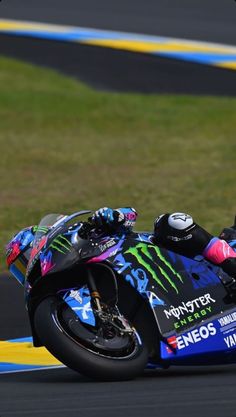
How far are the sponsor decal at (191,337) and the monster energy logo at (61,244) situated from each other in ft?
2.53

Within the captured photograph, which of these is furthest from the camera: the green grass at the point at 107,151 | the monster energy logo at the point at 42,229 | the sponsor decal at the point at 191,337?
the green grass at the point at 107,151

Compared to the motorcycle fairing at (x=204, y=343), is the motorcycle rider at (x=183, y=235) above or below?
above

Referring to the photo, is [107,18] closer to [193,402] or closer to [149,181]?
[149,181]

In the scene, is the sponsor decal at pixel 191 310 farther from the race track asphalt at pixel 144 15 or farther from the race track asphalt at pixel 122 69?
the race track asphalt at pixel 144 15

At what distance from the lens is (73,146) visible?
18.8 meters

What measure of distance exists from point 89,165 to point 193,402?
1234 cm

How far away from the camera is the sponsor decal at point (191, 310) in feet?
20.9

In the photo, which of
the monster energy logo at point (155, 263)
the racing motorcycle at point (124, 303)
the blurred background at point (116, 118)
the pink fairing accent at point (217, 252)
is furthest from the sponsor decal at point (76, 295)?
the blurred background at point (116, 118)

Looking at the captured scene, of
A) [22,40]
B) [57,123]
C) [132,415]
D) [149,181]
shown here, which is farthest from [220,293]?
[22,40]

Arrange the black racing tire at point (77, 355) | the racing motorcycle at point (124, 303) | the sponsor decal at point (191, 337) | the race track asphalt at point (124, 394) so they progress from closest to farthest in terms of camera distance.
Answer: the race track asphalt at point (124, 394) < the black racing tire at point (77, 355) < the racing motorcycle at point (124, 303) < the sponsor decal at point (191, 337)

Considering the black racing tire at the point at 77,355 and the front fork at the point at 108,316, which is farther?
the front fork at the point at 108,316

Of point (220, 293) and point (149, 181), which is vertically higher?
point (220, 293)

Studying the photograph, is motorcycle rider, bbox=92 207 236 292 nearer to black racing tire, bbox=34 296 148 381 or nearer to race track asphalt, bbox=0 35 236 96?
black racing tire, bbox=34 296 148 381

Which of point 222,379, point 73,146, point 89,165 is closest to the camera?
point 222,379
